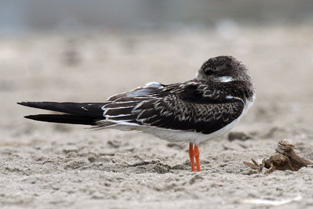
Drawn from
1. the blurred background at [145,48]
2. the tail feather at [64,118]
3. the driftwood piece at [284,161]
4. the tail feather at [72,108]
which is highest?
the blurred background at [145,48]

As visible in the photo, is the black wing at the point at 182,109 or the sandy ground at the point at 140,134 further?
the black wing at the point at 182,109

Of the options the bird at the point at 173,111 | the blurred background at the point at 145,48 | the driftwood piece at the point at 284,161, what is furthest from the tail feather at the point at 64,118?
the blurred background at the point at 145,48

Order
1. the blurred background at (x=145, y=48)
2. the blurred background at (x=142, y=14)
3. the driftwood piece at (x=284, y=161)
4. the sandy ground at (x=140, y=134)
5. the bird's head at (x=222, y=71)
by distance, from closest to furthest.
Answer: the sandy ground at (x=140, y=134) → the driftwood piece at (x=284, y=161) → the bird's head at (x=222, y=71) → the blurred background at (x=145, y=48) → the blurred background at (x=142, y=14)

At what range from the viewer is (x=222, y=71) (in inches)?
225

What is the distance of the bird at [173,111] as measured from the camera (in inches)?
202

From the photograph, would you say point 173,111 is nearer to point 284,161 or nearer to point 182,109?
point 182,109

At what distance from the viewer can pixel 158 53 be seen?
1323 cm

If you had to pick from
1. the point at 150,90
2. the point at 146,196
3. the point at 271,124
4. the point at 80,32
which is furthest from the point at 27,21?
the point at 146,196

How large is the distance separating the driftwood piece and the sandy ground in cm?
19

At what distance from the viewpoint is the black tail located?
Answer: 5002mm

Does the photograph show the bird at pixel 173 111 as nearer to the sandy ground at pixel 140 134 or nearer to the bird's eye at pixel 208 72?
the bird's eye at pixel 208 72

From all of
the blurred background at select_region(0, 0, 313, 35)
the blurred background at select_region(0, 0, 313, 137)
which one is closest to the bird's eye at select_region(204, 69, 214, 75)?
the blurred background at select_region(0, 0, 313, 137)

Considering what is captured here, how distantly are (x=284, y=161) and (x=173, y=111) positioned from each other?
42.8 inches

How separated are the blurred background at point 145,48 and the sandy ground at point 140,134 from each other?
0.03 meters
